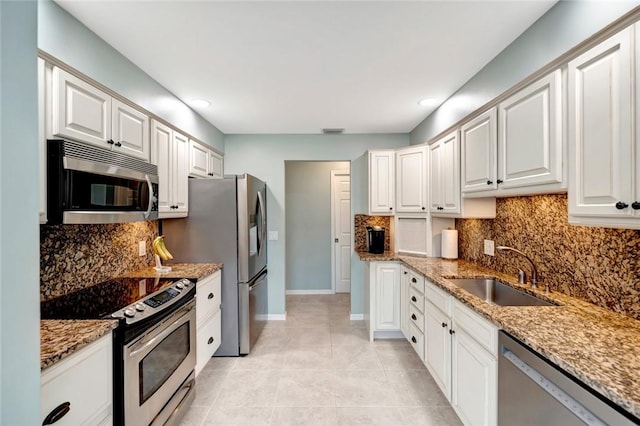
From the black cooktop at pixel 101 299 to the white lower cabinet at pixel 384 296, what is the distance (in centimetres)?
199

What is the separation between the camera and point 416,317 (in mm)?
2646

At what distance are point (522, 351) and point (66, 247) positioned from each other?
2.49m

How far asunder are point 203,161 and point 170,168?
0.73 metres

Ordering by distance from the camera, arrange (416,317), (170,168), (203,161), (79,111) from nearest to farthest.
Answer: (79,111), (170,168), (416,317), (203,161)

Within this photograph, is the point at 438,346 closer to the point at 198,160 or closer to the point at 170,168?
the point at 170,168

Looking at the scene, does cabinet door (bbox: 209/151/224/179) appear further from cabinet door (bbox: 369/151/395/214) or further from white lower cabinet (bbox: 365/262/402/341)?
white lower cabinet (bbox: 365/262/402/341)

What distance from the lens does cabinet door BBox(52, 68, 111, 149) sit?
1.44 m

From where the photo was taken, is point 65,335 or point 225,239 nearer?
point 65,335

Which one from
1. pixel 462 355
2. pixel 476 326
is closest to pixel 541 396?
pixel 476 326

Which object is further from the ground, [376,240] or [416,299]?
[376,240]

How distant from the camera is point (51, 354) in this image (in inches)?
41.4

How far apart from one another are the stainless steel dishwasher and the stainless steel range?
1817 mm

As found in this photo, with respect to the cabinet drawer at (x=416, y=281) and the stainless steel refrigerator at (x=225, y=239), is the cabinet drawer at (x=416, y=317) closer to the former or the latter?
the cabinet drawer at (x=416, y=281)

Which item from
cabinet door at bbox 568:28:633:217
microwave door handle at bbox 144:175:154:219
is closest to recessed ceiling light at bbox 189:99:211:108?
microwave door handle at bbox 144:175:154:219
